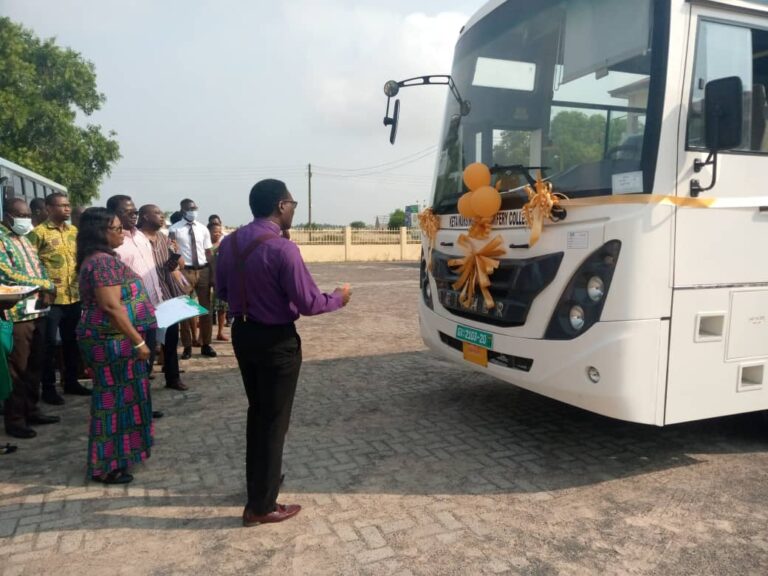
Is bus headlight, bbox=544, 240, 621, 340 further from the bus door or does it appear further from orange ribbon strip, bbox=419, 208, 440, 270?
orange ribbon strip, bbox=419, 208, 440, 270

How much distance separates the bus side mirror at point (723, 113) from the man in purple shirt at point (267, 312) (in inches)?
88.9

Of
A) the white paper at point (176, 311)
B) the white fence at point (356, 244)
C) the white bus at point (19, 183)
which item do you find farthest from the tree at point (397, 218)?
the white paper at point (176, 311)

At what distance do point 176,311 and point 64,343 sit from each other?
1.78 metres

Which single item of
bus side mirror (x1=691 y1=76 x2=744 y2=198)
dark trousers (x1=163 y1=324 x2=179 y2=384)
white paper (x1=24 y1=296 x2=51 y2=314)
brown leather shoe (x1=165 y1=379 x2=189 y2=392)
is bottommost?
brown leather shoe (x1=165 y1=379 x2=189 y2=392)

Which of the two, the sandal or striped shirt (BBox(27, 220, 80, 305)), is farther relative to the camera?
striped shirt (BBox(27, 220, 80, 305))

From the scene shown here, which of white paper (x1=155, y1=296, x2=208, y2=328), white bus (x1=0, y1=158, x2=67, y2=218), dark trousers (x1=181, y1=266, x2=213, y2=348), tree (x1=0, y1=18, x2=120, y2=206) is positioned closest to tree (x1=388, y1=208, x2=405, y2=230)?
tree (x1=0, y1=18, x2=120, y2=206)

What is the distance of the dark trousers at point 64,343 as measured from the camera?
18.3ft

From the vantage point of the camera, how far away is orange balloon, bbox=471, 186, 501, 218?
4160 millimetres

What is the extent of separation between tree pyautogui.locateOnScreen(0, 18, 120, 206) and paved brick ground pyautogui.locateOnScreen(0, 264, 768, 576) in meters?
26.7

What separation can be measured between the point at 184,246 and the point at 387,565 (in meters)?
5.40

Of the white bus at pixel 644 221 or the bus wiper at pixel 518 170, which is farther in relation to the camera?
the bus wiper at pixel 518 170

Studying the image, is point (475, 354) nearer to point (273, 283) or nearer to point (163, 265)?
point (273, 283)

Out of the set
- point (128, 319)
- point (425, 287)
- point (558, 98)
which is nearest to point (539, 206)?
→ point (558, 98)

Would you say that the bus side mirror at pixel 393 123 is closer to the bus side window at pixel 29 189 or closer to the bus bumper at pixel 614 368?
the bus bumper at pixel 614 368
